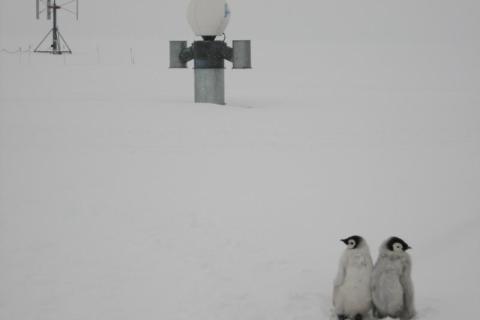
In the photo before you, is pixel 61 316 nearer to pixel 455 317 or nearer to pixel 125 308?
pixel 125 308

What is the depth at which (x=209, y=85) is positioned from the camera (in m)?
12.3

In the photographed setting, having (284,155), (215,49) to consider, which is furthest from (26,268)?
(215,49)

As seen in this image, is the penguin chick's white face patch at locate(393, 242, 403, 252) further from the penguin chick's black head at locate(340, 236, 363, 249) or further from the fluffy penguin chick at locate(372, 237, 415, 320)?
the penguin chick's black head at locate(340, 236, 363, 249)

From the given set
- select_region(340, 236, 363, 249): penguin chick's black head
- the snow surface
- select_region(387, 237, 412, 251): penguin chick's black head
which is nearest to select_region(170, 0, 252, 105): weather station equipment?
the snow surface

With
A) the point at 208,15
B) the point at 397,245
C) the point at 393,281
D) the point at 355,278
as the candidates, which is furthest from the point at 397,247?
the point at 208,15

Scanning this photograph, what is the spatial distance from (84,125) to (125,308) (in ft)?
19.1

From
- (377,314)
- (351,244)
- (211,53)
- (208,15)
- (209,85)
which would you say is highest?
(208,15)

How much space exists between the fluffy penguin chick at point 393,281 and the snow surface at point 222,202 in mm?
290

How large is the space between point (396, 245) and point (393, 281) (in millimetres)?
235

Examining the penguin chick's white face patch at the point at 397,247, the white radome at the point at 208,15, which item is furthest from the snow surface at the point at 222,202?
the white radome at the point at 208,15

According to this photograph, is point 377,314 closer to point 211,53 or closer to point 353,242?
point 353,242

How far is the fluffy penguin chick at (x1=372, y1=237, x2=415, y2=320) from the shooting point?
4.07m

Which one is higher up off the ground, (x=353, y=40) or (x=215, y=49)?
(x=353, y=40)

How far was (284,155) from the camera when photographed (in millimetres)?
8320
